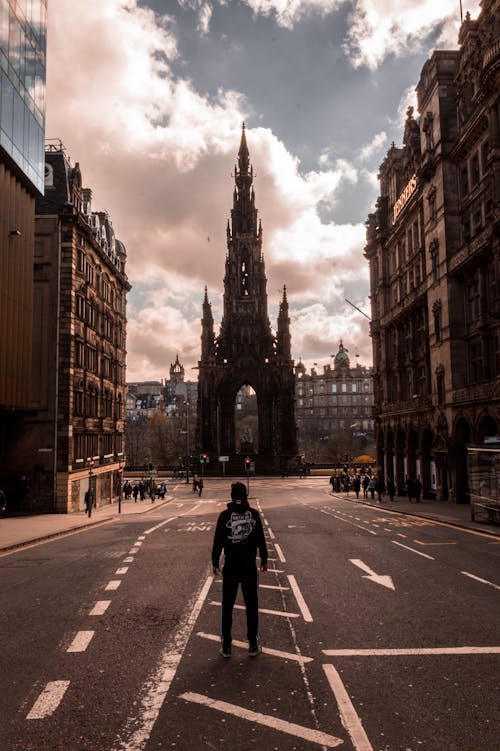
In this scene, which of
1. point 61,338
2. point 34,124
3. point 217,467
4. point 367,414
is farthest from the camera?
point 367,414

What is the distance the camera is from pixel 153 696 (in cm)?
617

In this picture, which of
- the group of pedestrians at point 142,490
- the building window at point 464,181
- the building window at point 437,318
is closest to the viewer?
the building window at point 464,181

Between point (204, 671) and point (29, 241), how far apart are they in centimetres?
3084

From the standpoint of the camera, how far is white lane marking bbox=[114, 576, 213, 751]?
5238mm

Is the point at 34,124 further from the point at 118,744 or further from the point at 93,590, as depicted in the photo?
the point at 118,744

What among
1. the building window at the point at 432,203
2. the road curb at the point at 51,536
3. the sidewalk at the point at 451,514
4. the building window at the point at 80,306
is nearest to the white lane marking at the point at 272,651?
the road curb at the point at 51,536

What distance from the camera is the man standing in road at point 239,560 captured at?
7406 millimetres

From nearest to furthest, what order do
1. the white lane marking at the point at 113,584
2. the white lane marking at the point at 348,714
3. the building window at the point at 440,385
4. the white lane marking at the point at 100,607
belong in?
the white lane marking at the point at 348,714
the white lane marking at the point at 100,607
the white lane marking at the point at 113,584
the building window at the point at 440,385

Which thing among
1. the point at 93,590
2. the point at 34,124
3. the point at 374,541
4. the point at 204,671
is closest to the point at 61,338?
the point at 34,124

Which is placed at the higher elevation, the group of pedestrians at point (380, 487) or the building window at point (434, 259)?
the building window at point (434, 259)

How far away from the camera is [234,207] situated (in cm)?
10738

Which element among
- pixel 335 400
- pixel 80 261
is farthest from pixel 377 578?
pixel 335 400

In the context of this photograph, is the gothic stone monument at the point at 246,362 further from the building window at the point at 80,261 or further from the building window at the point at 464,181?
the building window at the point at 464,181

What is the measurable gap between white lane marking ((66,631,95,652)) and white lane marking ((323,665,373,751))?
3.36m
